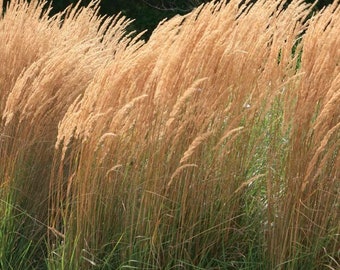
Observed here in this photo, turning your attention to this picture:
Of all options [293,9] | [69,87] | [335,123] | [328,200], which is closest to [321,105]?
[335,123]

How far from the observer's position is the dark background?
41.2ft

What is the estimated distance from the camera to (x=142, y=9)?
1287 centimetres

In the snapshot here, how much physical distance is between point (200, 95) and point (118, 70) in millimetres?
384

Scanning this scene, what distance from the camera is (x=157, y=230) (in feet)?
11.4

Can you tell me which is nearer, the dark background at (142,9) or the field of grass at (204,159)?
the field of grass at (204,159)

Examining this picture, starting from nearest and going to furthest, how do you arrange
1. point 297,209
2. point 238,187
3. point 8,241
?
point 297,209 → point 238,187 → point 8,241

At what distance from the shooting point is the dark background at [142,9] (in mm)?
12547

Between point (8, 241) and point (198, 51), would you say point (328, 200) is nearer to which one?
point (198, 51)

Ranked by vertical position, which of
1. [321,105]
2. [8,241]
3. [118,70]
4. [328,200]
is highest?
[118,70]

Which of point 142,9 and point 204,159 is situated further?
point 142,9

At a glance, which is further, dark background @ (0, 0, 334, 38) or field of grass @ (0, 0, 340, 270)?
dark background @ (0, 0, 334, 38)

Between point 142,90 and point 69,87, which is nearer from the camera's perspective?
point 142,90

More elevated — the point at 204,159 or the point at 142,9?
the point at 142,9

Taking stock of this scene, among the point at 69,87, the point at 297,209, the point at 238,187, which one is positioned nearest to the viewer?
the point at 297,209
